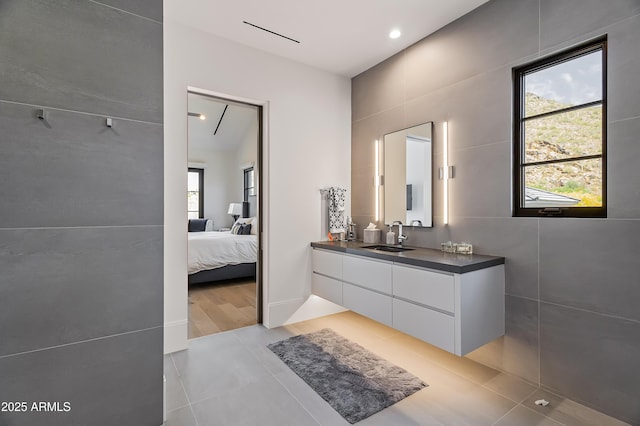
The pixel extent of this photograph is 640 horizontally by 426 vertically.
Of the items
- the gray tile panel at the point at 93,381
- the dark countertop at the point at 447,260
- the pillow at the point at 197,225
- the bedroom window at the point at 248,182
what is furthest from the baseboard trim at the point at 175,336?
the pillow at the point at 197,225

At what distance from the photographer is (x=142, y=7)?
5.53 ft

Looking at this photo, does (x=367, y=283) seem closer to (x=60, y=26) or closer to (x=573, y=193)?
(x=573, y=193)

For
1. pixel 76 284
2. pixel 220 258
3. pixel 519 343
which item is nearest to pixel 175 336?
pixel 76 284

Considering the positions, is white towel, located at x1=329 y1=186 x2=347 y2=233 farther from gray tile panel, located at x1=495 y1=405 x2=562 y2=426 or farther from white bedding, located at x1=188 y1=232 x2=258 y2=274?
gray tile panel, located at x1=495 y1=405 x2=562 y2=426

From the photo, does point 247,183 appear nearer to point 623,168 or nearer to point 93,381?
point 93,381

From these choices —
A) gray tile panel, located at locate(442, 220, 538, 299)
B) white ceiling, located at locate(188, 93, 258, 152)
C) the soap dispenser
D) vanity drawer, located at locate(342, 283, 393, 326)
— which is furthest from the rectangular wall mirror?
white ceiling, located at locate(188, 93, 258, 152)

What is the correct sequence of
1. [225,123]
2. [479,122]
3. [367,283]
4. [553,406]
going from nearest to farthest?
[553,406] < [479,122] < [367,283] < [225,123]

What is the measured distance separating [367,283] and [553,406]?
146cm

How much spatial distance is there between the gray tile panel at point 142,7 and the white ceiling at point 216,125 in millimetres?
3839

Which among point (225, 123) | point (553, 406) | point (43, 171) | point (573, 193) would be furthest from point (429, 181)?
point (225, 123)

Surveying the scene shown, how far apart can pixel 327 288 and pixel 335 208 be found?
3.06 ft

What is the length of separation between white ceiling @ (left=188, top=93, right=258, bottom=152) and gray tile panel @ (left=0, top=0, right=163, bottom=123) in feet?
12.9

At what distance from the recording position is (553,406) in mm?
1952

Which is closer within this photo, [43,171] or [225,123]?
[43,171]
